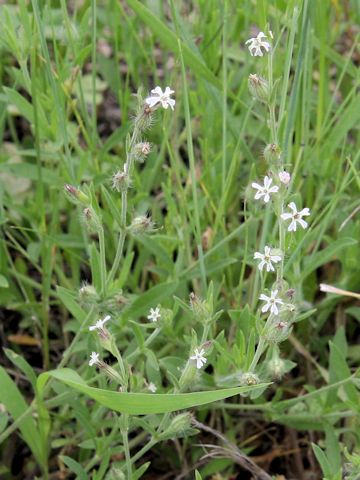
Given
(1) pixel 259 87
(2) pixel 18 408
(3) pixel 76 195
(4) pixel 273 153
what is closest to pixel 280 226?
(4) pixel 273 153

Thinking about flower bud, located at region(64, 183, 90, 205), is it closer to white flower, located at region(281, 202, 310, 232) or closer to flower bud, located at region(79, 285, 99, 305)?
flower bud, located at region(79, 285, 99, 305)

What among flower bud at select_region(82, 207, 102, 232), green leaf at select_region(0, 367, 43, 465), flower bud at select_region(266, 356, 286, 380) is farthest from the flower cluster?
green leaf at select_region(0, 367, 43, 465)

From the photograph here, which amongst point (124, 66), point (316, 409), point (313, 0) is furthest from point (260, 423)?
point (124, 66)

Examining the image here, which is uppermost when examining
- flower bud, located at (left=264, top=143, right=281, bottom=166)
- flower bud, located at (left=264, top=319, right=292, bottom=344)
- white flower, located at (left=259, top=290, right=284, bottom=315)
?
flower bud, located at (left=264, top=143, right=281, bottom=166)

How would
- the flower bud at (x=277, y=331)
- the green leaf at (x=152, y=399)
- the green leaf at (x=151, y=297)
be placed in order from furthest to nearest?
the green leaf at (x=151, y=297) < the flower bud at (x=277, y=331) < the green leaf at (x=152, y=399)

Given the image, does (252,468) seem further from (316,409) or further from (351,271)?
(351,271)

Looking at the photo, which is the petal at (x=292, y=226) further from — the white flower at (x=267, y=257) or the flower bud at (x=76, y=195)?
the flower bud at (x=76, y=195)

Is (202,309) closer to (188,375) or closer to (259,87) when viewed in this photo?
(188,375)

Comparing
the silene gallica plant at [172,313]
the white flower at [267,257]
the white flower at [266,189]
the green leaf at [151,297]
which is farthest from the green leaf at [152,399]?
the green leaf at [151,297]
